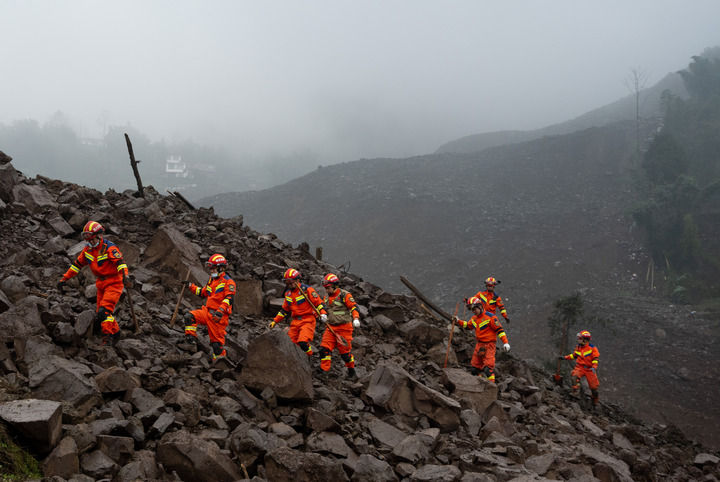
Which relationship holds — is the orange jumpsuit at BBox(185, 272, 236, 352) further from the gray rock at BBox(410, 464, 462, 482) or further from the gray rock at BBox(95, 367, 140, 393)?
the gray rock at BBox(410, 464, 462, 482)

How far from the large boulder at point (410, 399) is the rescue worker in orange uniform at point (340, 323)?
103 centimetres

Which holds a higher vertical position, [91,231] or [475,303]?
[91,231]

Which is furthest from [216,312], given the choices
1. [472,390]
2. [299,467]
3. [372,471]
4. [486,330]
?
[486,330]

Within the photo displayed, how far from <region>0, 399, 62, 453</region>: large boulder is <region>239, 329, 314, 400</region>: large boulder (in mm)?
2851

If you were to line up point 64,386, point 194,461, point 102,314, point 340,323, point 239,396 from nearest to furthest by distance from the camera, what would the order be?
point 194,461, point 64,386, point 239,396, point 102,314, point 340,323

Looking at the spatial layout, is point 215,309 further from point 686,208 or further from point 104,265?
point 686,208

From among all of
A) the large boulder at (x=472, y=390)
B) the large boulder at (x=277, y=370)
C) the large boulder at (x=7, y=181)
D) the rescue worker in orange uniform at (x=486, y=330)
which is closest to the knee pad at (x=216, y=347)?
the large boulder at (x=277, y=370)

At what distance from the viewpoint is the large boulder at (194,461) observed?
467cm

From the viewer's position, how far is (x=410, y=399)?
7.71 meters

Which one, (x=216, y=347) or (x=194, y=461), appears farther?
(x=216, y=347)

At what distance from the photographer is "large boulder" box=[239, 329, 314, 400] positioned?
6.70 meters

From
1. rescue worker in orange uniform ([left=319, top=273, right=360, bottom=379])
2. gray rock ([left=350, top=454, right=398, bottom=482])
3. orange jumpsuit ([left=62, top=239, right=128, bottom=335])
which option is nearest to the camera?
gray rock ([left=350, top=454, right=398, bottom=482])

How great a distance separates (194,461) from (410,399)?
4.01 metres

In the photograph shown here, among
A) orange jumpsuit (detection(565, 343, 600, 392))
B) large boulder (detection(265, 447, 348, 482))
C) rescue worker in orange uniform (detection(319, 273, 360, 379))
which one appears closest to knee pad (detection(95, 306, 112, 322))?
rescue worker in orange uniform (detection(319, 273, 360, 379))
